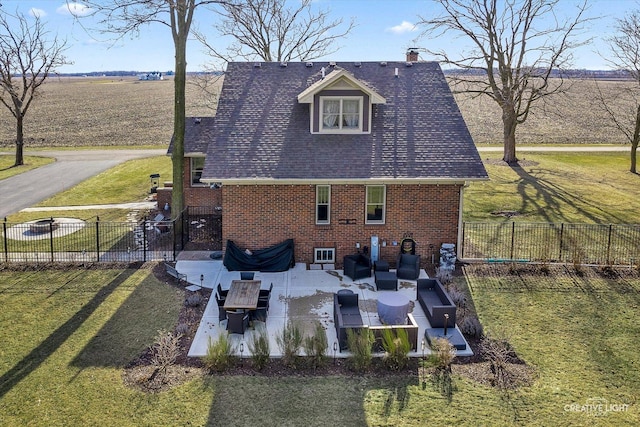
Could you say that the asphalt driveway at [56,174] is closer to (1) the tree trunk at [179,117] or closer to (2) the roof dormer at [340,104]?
(1) the tree trunk at [179,117]

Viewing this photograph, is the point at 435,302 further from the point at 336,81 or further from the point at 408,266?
the point at 336,81

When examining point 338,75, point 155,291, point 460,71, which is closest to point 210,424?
point 155,291

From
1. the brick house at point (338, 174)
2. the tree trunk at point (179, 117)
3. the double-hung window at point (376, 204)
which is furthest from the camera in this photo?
the tree trunk at point (179, 117)

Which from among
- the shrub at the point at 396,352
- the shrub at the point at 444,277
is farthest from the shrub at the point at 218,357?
the shrub at the point at 444,277

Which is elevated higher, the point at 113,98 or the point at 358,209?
the point at 113,98

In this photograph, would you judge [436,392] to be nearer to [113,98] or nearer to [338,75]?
[338,75]

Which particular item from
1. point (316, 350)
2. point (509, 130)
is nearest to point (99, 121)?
point (509, 130)

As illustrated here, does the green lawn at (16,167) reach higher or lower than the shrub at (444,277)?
higher
